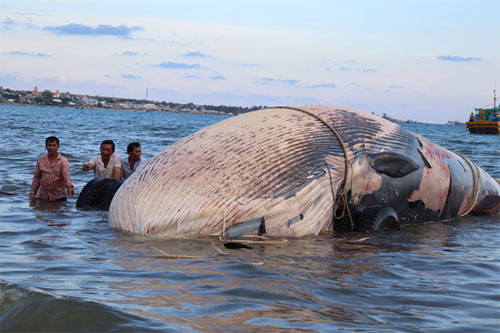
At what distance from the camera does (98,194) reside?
848cm

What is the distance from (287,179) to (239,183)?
1.58 feet

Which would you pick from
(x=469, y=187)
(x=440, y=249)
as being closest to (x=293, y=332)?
(x=440, y=249)

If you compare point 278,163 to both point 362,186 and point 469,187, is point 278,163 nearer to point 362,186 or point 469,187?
point 362,186

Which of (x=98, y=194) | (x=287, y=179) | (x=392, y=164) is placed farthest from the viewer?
(x=98, y=194)

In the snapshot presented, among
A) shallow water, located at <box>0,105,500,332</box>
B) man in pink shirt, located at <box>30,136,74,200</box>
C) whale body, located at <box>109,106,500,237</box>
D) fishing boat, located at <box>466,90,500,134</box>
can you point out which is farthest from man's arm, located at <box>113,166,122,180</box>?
fishing boat, located at <box>466,90,500,134</box>

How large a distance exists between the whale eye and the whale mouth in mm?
459

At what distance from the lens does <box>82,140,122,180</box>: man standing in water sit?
9.69m

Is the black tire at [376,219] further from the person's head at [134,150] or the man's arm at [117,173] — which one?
the person's head at [134,150]

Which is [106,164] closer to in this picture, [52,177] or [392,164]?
[52,177]

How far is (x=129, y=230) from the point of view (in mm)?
6086

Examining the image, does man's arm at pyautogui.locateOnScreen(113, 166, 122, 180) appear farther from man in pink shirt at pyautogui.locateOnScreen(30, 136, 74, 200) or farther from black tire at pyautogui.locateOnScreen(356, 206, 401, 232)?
black tire at pyautogui.locateOnScreen(356, 206, 401, 232)

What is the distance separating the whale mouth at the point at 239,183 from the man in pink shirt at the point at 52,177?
146 inches

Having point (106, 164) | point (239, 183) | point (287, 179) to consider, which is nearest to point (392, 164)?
point (287, 179)

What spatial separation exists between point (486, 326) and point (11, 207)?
6552mm
